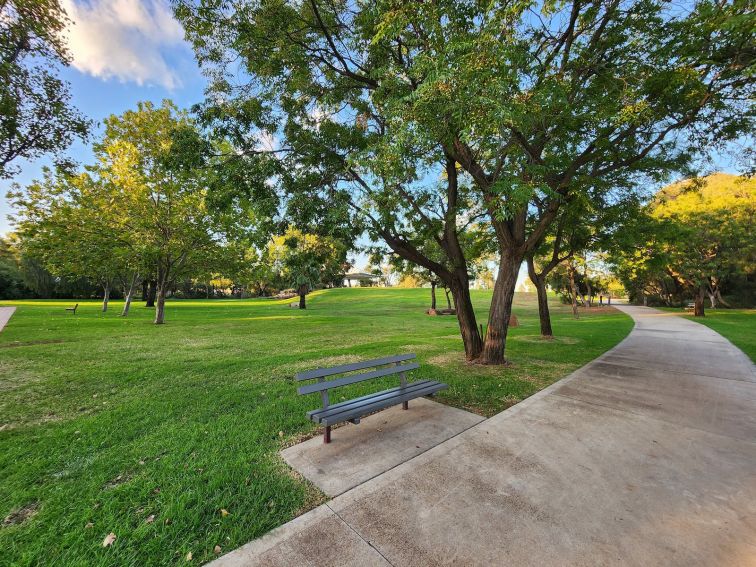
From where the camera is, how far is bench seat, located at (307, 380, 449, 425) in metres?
3.76

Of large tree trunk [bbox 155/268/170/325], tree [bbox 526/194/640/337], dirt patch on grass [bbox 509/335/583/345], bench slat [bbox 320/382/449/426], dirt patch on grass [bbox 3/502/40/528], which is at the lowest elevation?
dirt patch on grass [bbox 509/335/583/345]

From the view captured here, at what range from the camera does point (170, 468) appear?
11.1 feet

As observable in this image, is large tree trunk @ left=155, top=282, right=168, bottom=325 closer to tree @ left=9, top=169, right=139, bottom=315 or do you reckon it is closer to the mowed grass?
tree @ left=9, top=169, right=139, bottom=315

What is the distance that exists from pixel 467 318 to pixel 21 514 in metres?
8.12

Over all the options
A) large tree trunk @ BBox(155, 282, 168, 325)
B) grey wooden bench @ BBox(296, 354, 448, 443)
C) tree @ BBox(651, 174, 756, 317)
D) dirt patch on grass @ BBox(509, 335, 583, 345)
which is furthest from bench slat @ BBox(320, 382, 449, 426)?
tree @ BBox(651, 174, 756, 317)

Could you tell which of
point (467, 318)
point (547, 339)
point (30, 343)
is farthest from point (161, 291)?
point (547, 339)

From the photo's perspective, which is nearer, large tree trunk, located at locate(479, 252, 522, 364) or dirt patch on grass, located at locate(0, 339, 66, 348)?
large tree trunk, located at locate(479, 252, 522, 364)

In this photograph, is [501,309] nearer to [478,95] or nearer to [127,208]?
[478,95]

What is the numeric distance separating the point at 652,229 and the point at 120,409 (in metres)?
15.0

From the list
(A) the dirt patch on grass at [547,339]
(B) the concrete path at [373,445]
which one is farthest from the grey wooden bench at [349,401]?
(A) the dirt patch on grass at [547,339]

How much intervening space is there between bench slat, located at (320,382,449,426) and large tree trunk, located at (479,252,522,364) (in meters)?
3.48

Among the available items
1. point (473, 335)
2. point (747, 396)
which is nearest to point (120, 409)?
point (473, 335)

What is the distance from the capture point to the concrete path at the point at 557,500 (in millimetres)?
2293

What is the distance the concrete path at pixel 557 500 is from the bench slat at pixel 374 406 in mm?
818
